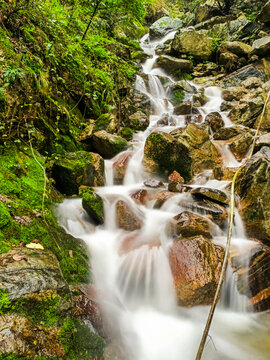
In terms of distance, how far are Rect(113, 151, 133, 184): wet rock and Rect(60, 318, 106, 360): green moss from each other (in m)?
4.95

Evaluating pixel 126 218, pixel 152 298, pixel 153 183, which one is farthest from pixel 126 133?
pixel 152 298

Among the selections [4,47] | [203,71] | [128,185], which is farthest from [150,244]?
[203,71]

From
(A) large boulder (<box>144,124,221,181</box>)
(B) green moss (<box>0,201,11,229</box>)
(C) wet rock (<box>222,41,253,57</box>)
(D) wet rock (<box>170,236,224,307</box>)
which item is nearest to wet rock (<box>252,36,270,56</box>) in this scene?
(C) wet rock (<box>222,41,253,57</box>)

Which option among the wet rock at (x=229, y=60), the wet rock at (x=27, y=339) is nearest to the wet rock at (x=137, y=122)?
the wet rock at (x=27, y=339)

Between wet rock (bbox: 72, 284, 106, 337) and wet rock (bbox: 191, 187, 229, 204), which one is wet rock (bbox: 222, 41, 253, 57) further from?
wet rock (bbox: 72, 284, 106, 337)

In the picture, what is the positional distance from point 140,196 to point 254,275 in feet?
9.84

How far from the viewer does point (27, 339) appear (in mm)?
1542

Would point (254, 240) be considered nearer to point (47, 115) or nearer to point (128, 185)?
point (128, 185)

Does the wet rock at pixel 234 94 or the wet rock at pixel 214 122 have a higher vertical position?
the wet rock at pixel 234 94

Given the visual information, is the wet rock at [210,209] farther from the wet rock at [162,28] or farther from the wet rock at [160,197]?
the wet rock at [162,28]

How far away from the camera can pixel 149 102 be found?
11641 mm

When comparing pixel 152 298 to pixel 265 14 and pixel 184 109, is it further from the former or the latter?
pixel 265 14

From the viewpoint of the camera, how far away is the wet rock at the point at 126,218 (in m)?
4.65

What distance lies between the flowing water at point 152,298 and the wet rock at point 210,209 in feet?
0.37
